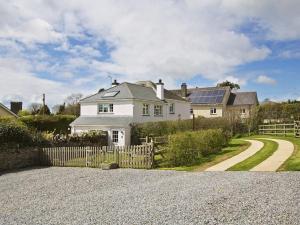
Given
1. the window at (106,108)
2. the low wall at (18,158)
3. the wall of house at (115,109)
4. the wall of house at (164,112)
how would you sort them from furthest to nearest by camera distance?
the window at (106,108)
the wall of house at (164,112)
the wall of house at (115,109)
the low wall at (18,158)

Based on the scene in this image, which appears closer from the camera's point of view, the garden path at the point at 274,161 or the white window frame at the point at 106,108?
the garden path at the point at 274,161

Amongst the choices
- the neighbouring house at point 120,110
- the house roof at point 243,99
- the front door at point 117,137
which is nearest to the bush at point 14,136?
the front door at point 117,137

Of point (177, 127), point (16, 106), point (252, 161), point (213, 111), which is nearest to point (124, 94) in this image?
point (177, 127)

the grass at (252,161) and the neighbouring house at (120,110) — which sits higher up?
the neighbouring house at (120,110)

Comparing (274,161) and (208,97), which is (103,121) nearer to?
(274,161)

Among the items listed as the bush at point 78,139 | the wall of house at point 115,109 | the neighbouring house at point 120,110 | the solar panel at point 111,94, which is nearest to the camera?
the bush at point 78,139

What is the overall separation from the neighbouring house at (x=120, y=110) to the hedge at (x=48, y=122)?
3.17 m

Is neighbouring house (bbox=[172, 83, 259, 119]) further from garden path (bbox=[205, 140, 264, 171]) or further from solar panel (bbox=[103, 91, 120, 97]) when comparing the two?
garden path (bbox=[205, 140, 264, 171])

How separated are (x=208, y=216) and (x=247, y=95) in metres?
56.3

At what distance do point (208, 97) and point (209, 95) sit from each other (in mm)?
774

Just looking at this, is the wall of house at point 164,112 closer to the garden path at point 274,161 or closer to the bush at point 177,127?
the bush at point 177,127

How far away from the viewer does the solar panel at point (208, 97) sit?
59.5 metres

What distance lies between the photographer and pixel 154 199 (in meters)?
11.9

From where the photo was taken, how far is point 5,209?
11773mm
